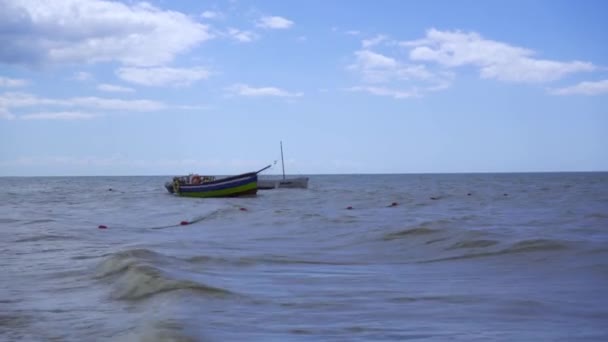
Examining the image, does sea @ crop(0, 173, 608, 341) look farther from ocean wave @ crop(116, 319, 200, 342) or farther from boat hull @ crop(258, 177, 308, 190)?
boat hull @ crop(258, 177, 308, 190)

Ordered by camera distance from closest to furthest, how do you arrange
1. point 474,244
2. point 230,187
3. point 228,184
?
1. point 474,244
2. point 228,184
3. point 230,187

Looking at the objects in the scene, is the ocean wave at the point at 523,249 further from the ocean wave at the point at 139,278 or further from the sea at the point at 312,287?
the ocean wave at the point at 139,278

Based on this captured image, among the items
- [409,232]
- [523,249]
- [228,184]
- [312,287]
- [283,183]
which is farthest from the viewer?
[283,183]

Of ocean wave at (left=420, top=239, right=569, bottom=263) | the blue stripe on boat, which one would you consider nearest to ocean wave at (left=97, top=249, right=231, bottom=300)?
ocean wave at (left=420, top=239, right=569, bottom=263)

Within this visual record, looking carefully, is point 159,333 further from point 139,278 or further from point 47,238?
point 47,238

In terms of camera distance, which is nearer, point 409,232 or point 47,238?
point 47,238

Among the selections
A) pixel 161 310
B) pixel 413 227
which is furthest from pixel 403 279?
pixel 413 227

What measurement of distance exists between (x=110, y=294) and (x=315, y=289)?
2.52 meters

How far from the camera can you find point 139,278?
8430 mm

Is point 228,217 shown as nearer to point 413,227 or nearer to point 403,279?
point 413,227

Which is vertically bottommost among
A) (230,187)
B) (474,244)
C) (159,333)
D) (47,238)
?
(474,244)

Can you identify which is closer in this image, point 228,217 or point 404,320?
point 404,320

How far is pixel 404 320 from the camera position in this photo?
610 centimetres

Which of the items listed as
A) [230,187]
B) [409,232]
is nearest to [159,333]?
[409,232]
